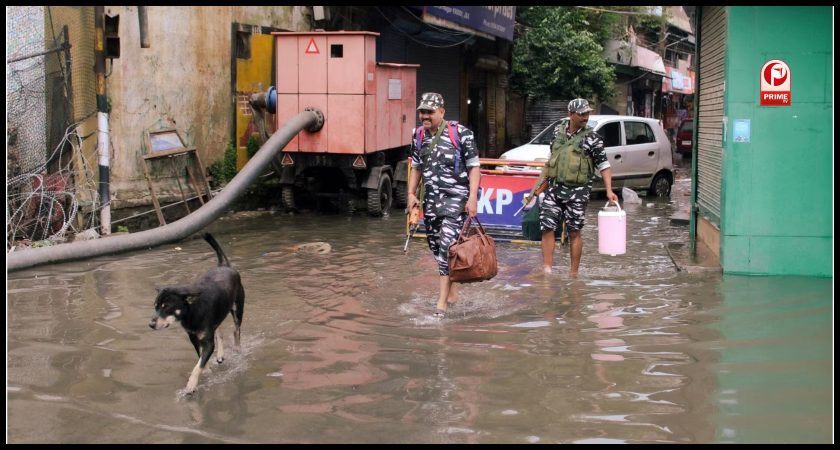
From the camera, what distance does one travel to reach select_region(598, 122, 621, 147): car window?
17.2m

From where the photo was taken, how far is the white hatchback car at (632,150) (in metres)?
17.1

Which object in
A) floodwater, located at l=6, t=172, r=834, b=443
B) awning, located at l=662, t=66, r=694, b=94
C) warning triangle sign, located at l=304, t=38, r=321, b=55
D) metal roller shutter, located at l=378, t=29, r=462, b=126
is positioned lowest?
floodwater, located at l=6, t=172, r=834, b=443

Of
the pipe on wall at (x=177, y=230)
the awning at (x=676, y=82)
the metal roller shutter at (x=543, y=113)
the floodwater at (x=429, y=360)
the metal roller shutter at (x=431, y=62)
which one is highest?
the awning at (x=676, y=82)

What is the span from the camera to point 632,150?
17.5m

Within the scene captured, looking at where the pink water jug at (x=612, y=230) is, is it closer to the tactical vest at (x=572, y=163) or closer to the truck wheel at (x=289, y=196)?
the tactical vest at (x=572, y=163)

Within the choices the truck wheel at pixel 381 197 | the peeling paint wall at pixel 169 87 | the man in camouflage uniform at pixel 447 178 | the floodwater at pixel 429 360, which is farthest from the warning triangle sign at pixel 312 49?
the man in camouflage uniform at pixel 447 178

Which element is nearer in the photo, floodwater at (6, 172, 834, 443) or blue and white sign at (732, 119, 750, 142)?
floodwater at (6, 172, 834, 443)

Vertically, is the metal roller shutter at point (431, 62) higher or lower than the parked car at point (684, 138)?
higher

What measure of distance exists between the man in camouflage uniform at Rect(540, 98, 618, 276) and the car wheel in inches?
369

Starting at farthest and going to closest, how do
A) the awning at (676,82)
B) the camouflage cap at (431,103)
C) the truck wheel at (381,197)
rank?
the awning at (676,82)
the truck wheel at (381,197)
the camouflage cap at (431,103)

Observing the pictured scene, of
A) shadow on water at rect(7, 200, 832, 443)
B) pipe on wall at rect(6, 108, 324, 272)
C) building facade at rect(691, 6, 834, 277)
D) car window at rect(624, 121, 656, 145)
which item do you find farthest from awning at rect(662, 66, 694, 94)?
shadow on water at rect(7, 200, 832, 443)

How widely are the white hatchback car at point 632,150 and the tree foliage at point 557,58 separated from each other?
7.55m

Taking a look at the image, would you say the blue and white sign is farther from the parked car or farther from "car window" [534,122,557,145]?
the parked car
